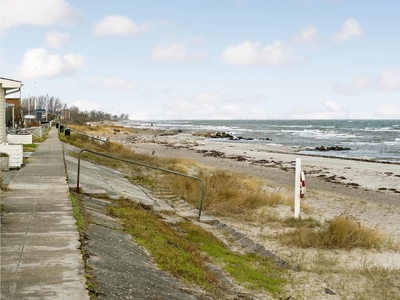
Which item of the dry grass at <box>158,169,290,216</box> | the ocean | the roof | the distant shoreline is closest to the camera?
the dry grass at <box>158,169,290,216</box>

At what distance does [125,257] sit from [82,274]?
1375 millimetres

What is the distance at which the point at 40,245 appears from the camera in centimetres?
668

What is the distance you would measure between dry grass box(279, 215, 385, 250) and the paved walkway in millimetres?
5070

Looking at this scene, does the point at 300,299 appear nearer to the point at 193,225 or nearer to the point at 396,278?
the point at 396,278

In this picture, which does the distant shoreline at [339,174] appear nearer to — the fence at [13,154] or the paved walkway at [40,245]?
the fence at [13,154]

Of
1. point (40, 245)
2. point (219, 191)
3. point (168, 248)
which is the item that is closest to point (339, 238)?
point (168, 248)

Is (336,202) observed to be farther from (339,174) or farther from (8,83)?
(8,83)

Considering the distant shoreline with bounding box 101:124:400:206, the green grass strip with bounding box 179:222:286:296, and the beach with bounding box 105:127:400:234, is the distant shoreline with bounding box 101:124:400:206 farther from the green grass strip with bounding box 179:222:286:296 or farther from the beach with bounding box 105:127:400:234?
the green grass strip with bounding box 179:222:286:296

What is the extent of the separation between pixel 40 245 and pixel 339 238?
673cm

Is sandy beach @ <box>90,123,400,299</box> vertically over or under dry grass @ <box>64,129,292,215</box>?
under

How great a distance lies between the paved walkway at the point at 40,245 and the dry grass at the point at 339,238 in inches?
200

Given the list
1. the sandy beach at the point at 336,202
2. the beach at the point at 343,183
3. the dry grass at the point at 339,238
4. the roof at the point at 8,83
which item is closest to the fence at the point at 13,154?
the roof at the point at 8,83

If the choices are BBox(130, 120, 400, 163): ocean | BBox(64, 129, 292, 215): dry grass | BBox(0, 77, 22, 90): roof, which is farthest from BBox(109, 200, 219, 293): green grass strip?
BBox(130, 120, 400, 163): ocean

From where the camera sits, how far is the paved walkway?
514cm
